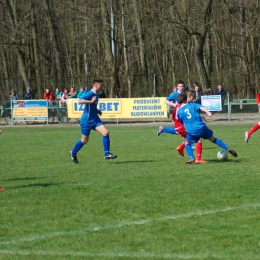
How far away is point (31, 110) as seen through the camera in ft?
105

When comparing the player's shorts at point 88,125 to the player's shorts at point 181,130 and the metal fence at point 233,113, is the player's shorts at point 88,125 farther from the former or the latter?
the metal fence at point 233,113

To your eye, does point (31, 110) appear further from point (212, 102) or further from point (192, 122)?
point (192, 122)

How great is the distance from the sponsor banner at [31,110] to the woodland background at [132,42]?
28.9 feet

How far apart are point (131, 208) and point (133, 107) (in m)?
22.2

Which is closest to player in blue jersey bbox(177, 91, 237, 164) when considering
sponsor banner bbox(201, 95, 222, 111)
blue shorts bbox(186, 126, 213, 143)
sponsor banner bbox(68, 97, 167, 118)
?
blue shorts bbox(186, 126, 213, 143)

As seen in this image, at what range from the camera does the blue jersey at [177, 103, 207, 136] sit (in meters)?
13.2

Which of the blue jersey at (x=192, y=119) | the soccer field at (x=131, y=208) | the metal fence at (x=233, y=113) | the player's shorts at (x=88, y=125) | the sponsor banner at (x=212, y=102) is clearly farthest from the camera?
the metal fence at (x=233, y=113)

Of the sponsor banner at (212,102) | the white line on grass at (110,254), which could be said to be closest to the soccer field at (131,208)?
the white line on grass at (110,254)

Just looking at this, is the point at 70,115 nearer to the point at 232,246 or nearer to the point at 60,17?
the point at 60,17

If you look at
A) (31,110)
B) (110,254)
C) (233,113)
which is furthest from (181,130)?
(31,110)

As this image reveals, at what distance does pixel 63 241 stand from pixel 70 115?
25.2 metres

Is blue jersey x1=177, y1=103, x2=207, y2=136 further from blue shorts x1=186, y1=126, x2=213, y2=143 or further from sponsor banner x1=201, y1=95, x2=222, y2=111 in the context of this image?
sponsor banner x1=201, y1=95, x2=222, y2=111

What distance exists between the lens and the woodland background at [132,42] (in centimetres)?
3975

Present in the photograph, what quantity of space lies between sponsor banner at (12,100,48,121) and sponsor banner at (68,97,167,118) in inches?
121
